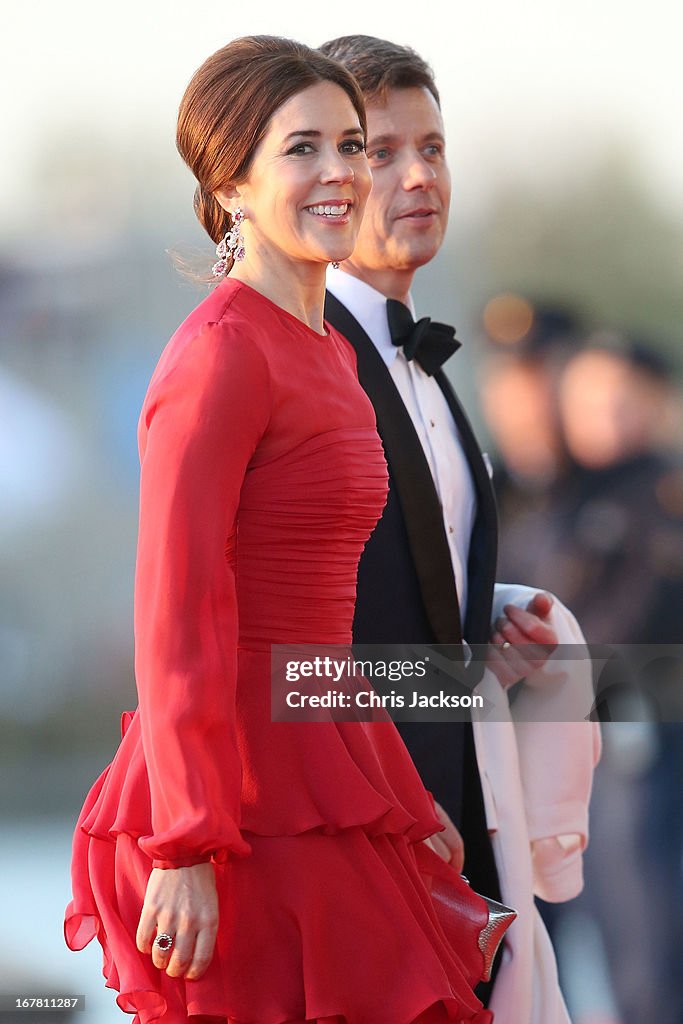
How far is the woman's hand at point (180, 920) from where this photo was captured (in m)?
1.06

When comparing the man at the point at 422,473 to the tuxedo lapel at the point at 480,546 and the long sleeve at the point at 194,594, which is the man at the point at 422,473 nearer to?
the tuxedo lapel at the point at 480,546

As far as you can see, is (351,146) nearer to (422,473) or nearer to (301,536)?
(301,536)

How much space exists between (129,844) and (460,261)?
1.22 metres

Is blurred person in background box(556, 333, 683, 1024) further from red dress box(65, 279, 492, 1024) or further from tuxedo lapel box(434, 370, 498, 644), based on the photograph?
red dress box(65, 279, 492, 1024)

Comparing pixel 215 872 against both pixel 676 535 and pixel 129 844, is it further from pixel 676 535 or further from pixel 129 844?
pixel 676 535

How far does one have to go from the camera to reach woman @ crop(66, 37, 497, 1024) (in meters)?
1.08

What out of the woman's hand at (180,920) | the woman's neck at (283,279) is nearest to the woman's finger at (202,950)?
the woman's hand at (180,920)

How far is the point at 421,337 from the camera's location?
182 cm

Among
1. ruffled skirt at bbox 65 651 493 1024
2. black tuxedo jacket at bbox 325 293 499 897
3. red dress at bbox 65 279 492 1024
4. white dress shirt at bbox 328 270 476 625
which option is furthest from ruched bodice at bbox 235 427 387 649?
white dress shirt at bbox 328 270 476 625

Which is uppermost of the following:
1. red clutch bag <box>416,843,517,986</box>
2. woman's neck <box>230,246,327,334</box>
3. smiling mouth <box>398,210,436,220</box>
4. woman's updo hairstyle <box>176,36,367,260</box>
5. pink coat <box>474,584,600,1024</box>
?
woman's updo hairstyle <box>176,36,367,260</box>

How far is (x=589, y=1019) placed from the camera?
6.99 feet

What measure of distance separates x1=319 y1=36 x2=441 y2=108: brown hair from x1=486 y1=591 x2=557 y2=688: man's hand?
2.61 feet

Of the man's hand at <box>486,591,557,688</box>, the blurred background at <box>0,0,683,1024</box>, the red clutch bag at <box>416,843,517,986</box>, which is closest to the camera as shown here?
the red clutch bag at <box>416,843,517,986</box>

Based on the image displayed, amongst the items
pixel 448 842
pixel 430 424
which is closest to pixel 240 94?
pixel 430 424
